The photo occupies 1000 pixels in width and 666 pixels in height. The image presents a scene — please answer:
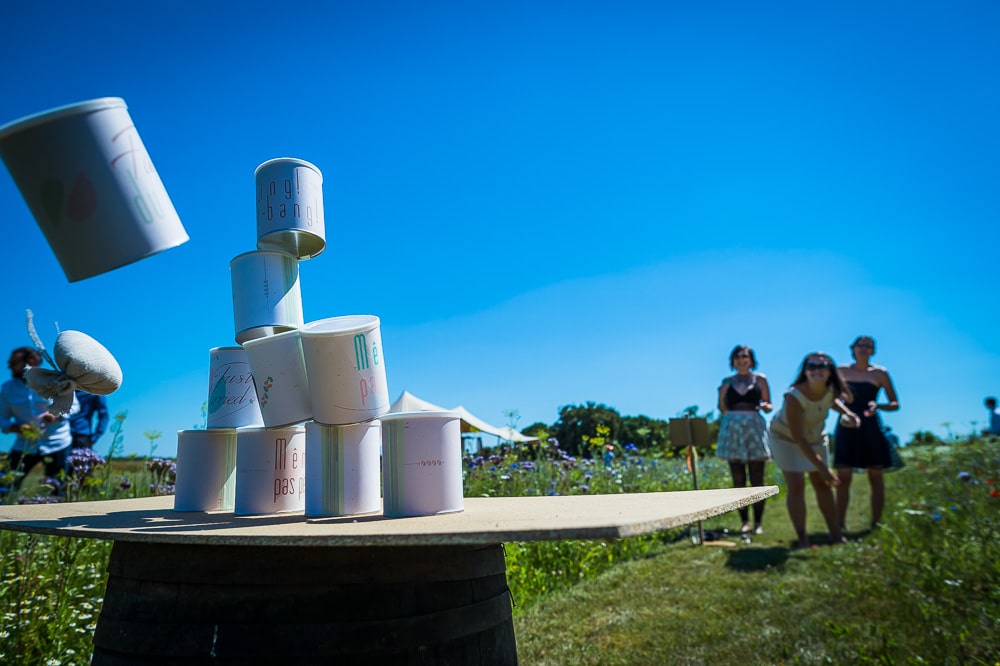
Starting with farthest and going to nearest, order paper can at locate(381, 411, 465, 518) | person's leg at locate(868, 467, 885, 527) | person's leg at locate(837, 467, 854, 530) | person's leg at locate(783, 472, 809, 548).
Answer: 1. person's leg at locate(868, 467, 885, 527)
2. person's leg at locate(837, 467, 854, 530)
3. person's leg at locate(783, 472, 809, 548)
4. paper can at locate(381, 411, 465, 518)

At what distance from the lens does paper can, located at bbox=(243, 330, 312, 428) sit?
5.54 feet

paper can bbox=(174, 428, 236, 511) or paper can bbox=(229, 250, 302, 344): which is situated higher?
paper can bbox=(229, 250, 302, 344)

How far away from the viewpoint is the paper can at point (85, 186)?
49.3 inches

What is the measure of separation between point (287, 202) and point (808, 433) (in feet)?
15.7

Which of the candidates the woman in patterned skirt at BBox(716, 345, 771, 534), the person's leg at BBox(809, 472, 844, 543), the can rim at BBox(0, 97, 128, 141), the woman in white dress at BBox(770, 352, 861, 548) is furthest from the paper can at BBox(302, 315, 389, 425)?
the woman in patterned skirt at BBox(716, 345, 771, 534)

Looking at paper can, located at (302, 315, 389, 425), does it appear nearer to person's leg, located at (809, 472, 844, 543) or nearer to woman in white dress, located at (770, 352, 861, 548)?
woman in white dress, located at (770, 352, 861, 548)

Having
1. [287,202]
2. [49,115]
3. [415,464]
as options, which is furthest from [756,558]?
[49,115]

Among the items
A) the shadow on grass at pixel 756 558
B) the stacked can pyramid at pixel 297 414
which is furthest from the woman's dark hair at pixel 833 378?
the stacked can pyramid at pixel 297 414

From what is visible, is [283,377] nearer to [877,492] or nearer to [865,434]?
[865,434]

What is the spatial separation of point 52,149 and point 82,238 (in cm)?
17

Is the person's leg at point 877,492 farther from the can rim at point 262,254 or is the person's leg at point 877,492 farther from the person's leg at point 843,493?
the can rim at point 262,254

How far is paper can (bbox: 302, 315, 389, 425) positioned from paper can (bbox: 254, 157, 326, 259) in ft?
1.40

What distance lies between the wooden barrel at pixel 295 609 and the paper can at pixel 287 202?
923 millimetres

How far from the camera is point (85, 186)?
4.20ft
